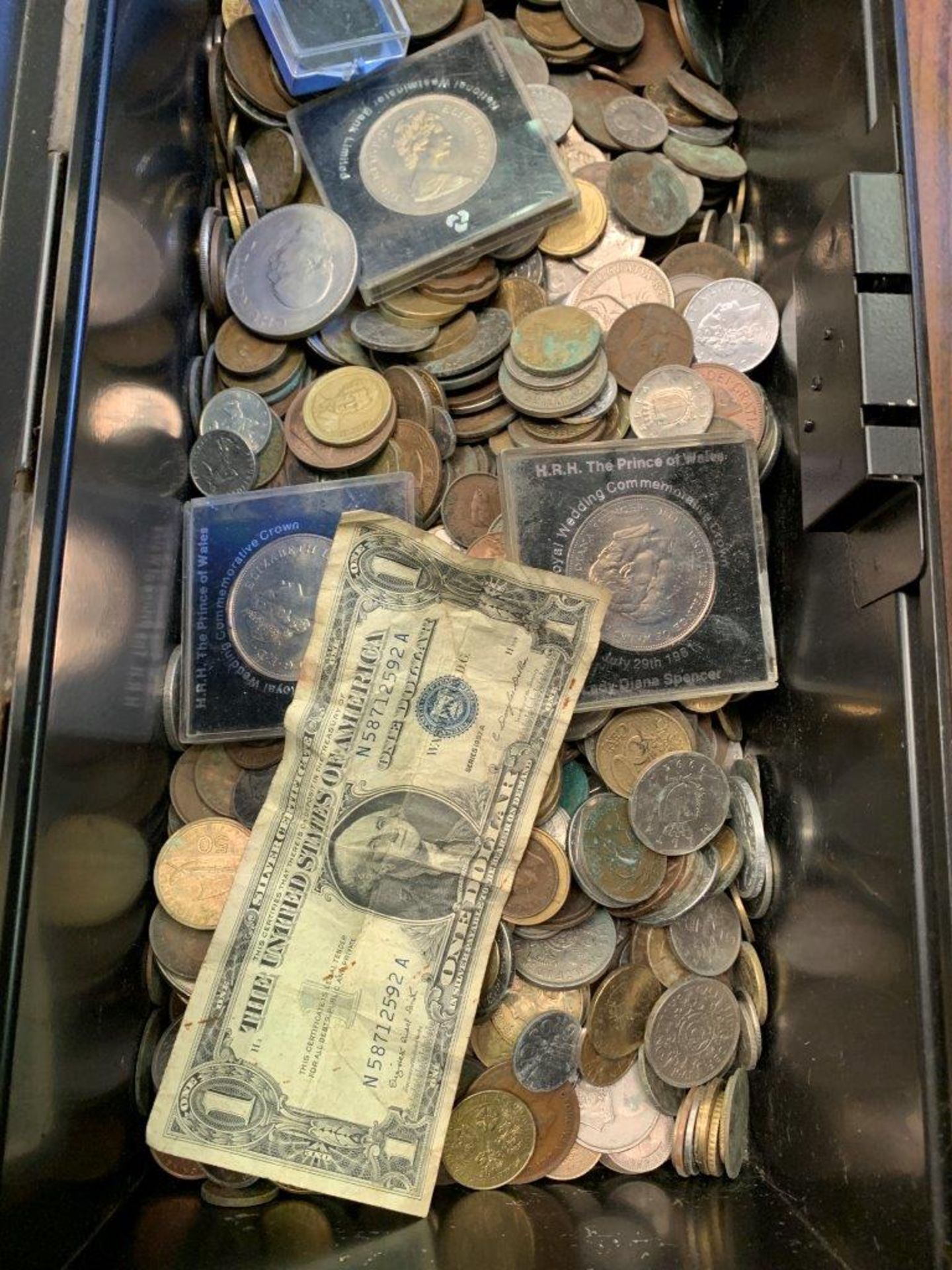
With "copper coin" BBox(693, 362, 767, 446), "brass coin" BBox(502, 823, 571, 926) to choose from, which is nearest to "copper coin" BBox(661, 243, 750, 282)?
"copper coin" BBox(693, 362, 767, 446)

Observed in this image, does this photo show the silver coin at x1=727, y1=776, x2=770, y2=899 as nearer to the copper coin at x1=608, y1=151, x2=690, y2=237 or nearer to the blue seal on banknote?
the blue seal on banknote

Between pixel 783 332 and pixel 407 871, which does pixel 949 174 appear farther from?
pixel 407 871

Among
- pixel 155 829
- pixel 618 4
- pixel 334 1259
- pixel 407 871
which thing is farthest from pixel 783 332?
pixel 334 1259

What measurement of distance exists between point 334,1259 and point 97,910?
40 cm

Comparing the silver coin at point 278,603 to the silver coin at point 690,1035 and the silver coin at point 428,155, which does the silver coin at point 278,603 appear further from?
the silver coin at point 690,1035

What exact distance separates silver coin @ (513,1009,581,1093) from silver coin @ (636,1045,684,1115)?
8 cm

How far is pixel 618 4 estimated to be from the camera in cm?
155

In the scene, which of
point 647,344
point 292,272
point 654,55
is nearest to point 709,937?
point 647,344

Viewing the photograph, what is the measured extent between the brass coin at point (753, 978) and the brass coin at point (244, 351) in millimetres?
911

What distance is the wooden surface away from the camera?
3.24 ft

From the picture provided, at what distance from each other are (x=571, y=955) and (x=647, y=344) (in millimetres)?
743

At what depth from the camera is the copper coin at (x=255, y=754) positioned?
1.33m

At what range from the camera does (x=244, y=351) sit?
1.43 metres

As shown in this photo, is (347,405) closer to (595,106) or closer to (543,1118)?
(595,106)
